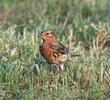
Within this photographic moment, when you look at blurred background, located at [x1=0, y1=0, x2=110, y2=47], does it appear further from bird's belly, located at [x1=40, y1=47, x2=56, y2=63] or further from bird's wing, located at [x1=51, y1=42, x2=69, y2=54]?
bird's belly, located at [x1=40, y1=47, x2=56, y2=63]

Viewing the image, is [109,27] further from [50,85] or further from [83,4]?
[50,85]

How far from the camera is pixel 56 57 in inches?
255

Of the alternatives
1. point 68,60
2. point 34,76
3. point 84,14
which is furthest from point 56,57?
point 84,14

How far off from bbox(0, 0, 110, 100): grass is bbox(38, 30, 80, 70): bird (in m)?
0.13

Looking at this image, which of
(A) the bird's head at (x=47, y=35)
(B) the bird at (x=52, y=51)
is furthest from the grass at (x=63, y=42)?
(A) the bird's head at (x=47, y=35)

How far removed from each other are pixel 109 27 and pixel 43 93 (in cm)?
309

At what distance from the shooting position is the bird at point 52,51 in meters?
6.40

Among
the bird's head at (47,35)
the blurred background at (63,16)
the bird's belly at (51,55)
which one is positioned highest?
the blurred background at (63,16)

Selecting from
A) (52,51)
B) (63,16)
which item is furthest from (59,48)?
A: (63,16)

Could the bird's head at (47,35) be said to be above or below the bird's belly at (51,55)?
above

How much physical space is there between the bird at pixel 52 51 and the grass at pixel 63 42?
0.43ft

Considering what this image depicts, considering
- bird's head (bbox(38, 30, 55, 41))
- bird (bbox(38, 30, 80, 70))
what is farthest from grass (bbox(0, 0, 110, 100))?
bird's head (bbox(38, 30, 55, 41))

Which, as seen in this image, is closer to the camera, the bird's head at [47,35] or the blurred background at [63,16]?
the bird's head at [47,35]

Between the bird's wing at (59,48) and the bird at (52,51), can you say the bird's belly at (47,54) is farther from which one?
the bird's wing at (59,48)
